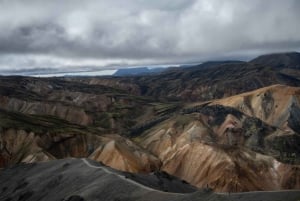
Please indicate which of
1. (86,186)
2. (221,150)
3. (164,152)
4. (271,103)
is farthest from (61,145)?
(271,103)

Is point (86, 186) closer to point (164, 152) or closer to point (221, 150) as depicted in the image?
point (221, 150)

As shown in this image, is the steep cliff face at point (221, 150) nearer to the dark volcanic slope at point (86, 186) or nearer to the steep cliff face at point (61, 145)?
the steep cliff face at point (61, 145)

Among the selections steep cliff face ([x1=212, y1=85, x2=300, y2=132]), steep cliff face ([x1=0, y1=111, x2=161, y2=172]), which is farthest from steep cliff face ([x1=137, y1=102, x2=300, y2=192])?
steep cliff face ([x1=212, y1=85, x2=300, y2=132])

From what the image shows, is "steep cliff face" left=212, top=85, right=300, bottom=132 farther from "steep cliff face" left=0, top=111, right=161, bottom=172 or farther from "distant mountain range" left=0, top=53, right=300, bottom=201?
"steep cliff face" left=0, top=111, right=161, bottom=172

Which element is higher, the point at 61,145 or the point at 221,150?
the point at 61,145

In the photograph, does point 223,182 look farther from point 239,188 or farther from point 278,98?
point 278,98

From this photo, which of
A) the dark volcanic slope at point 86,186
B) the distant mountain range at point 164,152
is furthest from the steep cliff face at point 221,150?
the dark volcanic slope at point 86,186
